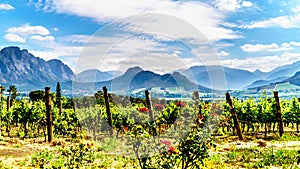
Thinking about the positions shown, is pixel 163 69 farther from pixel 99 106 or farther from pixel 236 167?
pixel 99 106

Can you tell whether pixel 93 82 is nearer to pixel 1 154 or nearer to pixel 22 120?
pixel 1 154

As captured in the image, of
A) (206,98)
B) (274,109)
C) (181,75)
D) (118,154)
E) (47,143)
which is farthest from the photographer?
(274,109)

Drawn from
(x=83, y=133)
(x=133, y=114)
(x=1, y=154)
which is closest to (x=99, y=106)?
(x=83, y=133)

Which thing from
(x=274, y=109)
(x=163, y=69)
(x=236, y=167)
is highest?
(x=163, y=69)

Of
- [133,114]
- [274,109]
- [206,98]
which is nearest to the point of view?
[206,98]

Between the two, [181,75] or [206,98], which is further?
[206,98]

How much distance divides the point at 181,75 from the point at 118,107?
10.8m

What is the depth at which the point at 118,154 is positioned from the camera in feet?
40.0

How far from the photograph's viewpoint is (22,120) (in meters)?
19.6

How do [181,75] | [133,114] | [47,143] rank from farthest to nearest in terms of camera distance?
[133,114], [47,143], [181,75]

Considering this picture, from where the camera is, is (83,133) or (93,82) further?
(83,133)

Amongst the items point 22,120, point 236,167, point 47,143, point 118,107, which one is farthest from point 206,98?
point 22,120

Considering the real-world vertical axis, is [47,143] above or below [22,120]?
below

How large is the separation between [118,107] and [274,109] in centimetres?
1024
